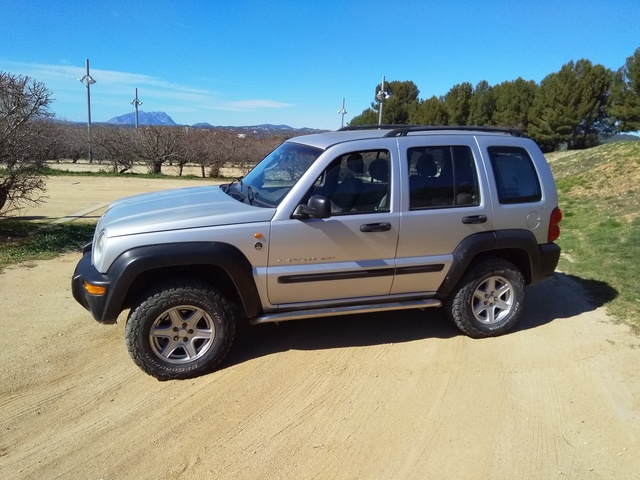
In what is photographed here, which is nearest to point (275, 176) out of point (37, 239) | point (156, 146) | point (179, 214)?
point (179, 214)

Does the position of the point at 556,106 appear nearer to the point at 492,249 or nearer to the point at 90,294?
the point at 492,249

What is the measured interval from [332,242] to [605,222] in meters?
7.36

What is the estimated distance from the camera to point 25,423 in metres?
3.27

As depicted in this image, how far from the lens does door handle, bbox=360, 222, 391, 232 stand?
402cm

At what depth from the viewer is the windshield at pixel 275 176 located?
13.5 ft

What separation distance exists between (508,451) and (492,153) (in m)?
2.62

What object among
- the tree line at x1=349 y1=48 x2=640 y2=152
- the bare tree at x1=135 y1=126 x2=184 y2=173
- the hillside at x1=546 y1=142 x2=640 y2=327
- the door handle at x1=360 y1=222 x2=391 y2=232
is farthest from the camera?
the tree line at x1=349 y1=48 x2=640 y2=152

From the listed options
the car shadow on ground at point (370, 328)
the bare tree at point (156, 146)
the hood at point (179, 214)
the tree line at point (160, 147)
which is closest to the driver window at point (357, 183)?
the hood at point (179, 214)

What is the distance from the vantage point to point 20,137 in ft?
24.8

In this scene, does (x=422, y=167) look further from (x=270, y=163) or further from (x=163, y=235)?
(x=163, y=235)

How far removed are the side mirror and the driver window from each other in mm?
215

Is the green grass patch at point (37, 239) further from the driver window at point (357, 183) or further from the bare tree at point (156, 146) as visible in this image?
the bare tree at point (156, 146)

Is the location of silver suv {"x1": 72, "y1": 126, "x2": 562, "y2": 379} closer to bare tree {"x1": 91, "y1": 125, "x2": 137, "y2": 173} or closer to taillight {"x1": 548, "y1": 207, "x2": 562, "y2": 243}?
taillight {"x1": 548, "y1": 207, "x2": 562, "y2": 243}

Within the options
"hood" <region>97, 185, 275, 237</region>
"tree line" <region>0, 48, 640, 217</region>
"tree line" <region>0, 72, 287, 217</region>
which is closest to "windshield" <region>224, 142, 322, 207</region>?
"hood" <region>97, 185, 275, 237</region>
